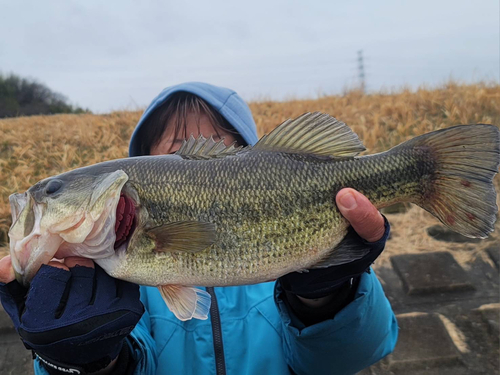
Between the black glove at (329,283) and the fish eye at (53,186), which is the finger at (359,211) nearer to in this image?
the black glove at (329,283)

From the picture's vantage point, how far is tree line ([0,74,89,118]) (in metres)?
26.8

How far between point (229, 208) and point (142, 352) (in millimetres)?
866

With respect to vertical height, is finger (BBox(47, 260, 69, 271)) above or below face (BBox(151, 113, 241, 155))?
below

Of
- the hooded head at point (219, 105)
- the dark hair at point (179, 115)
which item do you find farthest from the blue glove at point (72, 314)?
the hooded head at point (219, 105)

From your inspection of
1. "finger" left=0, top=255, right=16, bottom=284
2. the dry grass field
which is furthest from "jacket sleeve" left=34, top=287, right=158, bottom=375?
the dry grass field

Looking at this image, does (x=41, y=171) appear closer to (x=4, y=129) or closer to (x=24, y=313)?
(x=4, y=129)

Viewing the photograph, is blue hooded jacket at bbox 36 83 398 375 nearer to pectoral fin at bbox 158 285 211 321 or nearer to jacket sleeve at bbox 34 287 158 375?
jacket sleeve at bbox 34 287 158 375

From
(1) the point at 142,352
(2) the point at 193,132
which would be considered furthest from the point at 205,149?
(1) the point at 142,352

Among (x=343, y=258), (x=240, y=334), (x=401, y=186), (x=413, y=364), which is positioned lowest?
(x=413, y=364)

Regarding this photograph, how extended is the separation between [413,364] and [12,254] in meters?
3.15

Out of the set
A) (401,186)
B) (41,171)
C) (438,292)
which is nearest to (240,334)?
(401,186)

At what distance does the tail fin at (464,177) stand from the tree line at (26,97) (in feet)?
89.1

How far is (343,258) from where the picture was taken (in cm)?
161

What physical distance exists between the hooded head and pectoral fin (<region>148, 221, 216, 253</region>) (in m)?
1.15
